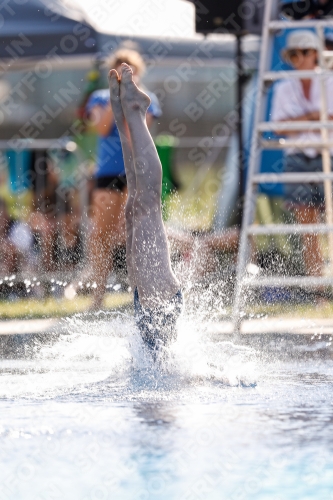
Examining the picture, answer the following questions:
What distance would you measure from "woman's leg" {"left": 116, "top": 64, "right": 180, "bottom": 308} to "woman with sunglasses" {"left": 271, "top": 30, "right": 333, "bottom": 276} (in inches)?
104

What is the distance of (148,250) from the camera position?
3686mm

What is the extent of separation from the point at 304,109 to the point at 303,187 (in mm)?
1092

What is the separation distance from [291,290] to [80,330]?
7.01 feet

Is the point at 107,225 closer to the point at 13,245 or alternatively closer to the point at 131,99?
the point at 13,245

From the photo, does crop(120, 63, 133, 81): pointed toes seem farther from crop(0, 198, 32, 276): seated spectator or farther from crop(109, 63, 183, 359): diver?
crop(0, 198, 32, 276): seated spectator

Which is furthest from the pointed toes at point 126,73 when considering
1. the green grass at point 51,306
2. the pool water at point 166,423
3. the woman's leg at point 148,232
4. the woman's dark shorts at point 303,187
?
the woman's dark shorts at point 303,187

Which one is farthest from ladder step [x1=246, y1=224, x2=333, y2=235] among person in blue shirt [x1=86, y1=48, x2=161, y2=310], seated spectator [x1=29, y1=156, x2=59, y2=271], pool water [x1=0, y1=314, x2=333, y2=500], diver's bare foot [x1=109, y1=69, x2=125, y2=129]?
seated spectator [x1=29, y1=156, x2=59, y2=271]

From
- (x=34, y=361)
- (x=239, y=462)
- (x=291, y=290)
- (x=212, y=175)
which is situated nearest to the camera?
(x=239, y=462)

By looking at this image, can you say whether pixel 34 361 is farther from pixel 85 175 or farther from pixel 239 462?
pixel 85 175

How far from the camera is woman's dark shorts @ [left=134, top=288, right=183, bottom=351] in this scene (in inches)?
144

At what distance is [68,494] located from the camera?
2.13 metres

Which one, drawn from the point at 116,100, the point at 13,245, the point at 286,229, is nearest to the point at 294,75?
the point at 286,229

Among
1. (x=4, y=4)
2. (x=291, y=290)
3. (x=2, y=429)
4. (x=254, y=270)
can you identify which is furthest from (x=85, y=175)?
(x=2, y=429)

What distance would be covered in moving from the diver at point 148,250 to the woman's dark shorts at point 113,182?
9.04 feet
